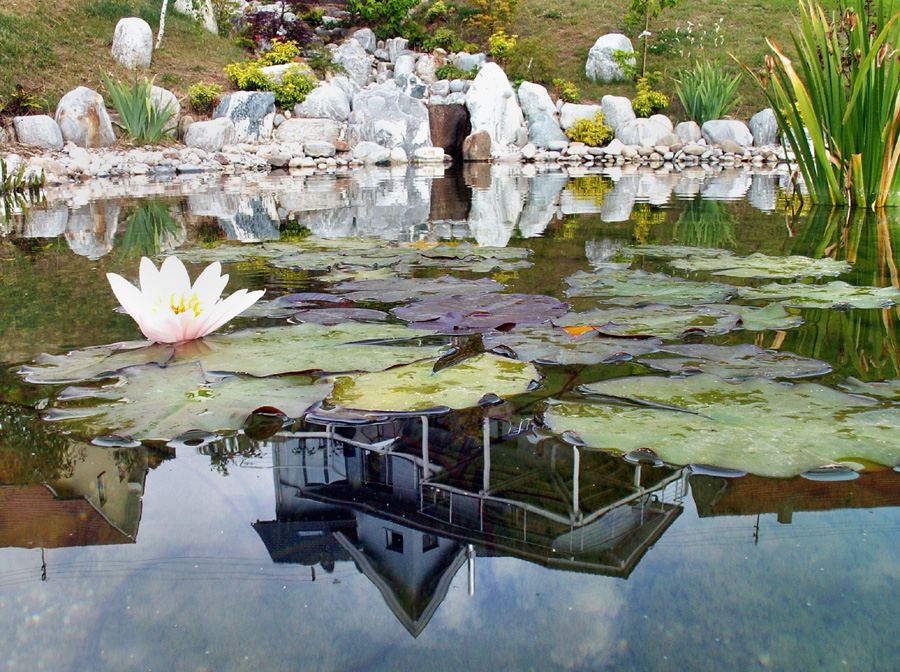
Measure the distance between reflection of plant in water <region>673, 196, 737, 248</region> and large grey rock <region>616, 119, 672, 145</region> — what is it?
7.78 m

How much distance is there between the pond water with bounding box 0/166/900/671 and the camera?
58 cm

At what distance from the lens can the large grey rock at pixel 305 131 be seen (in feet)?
37.9

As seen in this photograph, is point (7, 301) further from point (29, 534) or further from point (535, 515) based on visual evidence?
point (535, 515)

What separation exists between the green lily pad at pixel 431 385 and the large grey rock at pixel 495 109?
38.4 feet

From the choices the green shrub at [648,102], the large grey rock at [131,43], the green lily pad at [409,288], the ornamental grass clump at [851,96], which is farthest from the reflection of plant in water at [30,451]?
the large grey rock at [131,43]

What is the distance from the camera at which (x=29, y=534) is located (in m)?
0.75

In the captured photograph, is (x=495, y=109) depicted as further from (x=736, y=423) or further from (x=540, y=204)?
(x=736, y=423)

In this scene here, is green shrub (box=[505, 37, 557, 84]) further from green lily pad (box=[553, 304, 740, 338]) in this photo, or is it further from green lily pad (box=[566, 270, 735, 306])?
green lily pad (box=[553, 304, 740, 338])

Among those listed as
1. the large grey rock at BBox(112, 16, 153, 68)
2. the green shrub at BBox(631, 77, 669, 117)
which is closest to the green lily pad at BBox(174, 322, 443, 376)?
the green shrub at BBox(631, 77, 669, 117)

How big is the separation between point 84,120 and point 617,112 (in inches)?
344

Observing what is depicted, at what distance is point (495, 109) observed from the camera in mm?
12570

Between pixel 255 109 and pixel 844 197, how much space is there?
9.91 meters

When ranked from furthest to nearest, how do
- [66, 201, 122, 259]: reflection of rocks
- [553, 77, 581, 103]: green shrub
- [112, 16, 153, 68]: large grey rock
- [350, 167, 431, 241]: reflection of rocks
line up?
[553, 77, 581, 103]: green shrub < [112, 16, 153, 68]: large grey rock < [350, 167, 431, 241]: reflection of rocks < [66, 201, 122, 259]: reflection of rocks

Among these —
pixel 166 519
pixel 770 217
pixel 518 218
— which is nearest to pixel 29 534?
pixel 166 519
